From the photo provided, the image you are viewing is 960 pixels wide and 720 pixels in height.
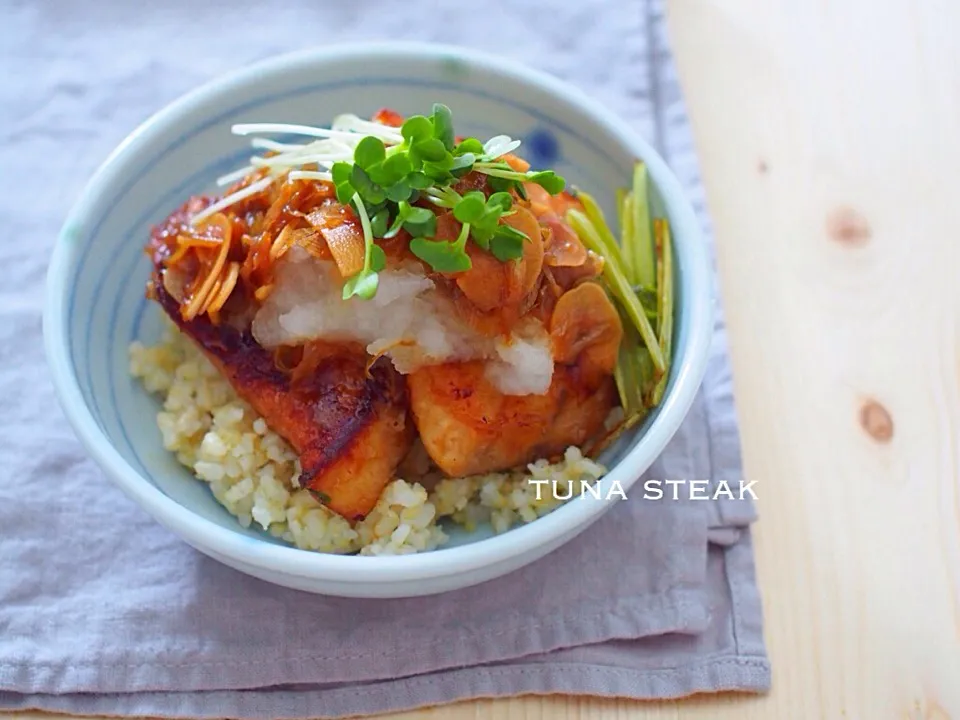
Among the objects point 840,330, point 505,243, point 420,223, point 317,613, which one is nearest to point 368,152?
point 420,223

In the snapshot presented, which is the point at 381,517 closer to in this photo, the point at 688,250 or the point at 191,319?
the point at 191,319

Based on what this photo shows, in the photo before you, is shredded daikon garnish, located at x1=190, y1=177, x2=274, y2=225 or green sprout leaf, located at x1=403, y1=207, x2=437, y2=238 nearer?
green sprout leaf, located at x1=403, y1=207, x2=437, y2=238

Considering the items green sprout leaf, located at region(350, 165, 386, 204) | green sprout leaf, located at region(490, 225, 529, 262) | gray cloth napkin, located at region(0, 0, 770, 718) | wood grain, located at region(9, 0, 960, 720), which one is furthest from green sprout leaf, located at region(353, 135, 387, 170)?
wood grain, located at region(9, 0, 960, 720)

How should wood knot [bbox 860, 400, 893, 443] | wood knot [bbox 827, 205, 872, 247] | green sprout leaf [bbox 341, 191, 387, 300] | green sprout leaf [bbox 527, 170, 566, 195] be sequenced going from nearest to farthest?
green sprout leaf [bbox 341, 191, 387, 300], green sprout leaf [bbox 527, 170, 566, 195], wood knot [bbox 860, 400, 893, 443], wood knot [bbox 827, 205, 872, 247]

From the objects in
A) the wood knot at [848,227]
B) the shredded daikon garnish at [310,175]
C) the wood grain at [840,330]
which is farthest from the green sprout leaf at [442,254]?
the wood knot at [848,227]

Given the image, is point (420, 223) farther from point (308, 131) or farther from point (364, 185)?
point (308, 131)

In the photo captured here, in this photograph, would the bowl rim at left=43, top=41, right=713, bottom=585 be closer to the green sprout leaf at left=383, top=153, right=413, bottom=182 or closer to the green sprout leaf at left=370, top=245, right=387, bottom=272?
the green sprout leaf at left=370, top=245, right=387, bottom=272
